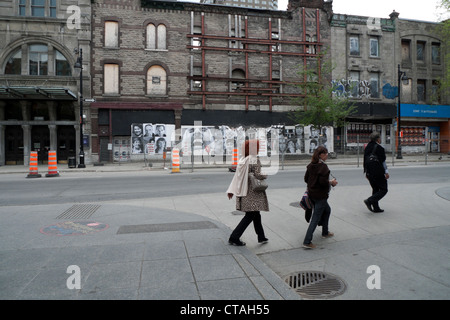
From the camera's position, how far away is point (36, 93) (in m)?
21.8

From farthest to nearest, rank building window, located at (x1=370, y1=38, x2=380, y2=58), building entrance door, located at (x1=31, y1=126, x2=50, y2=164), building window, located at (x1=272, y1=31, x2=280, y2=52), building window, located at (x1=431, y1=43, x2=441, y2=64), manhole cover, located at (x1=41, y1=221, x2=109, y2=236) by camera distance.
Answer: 1. building window, located at (x1=431, y1=43, x2=441, y2=64)
2. building window, located at (x1=370, y1=38, x2=380, y2=58)
3. building window, located at (x1=272, y1=31, x2=280, y2=52)
4. building entrance door, located at (x1=31, y1=126, x2=50, y2=164)
5. manhole cover, located at (x1=41, y1=221, x2=109, y2=236)

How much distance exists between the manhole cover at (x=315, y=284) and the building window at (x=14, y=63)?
26.3 metres

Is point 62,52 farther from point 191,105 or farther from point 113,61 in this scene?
point 191,105

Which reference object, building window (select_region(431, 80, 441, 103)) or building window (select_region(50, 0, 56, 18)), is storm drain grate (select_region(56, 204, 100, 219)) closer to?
building window (select_region(50, 0, 56, 18))

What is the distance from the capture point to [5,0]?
881 inches

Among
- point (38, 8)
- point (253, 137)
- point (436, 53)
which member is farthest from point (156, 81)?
point (436, 53)

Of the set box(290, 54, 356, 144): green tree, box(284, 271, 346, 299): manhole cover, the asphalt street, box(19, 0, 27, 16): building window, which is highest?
box(19, 0, 27, 16): building window

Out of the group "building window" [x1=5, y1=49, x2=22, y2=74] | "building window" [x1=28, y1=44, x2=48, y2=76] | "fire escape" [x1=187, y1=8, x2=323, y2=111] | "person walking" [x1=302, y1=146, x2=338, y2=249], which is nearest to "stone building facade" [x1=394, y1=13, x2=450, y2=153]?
"fire escape" [x1=187, y1=8, x2=323, y2=111]

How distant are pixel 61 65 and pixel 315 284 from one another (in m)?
25.5

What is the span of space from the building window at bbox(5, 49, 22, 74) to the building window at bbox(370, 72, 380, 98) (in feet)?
98.6

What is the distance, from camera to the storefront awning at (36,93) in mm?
20467

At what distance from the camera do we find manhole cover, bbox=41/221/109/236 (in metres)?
5.56

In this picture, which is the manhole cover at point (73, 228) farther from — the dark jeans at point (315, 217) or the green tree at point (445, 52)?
the green tree at point (445, 52)

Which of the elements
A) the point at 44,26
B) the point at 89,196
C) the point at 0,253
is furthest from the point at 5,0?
the point at 0,253
